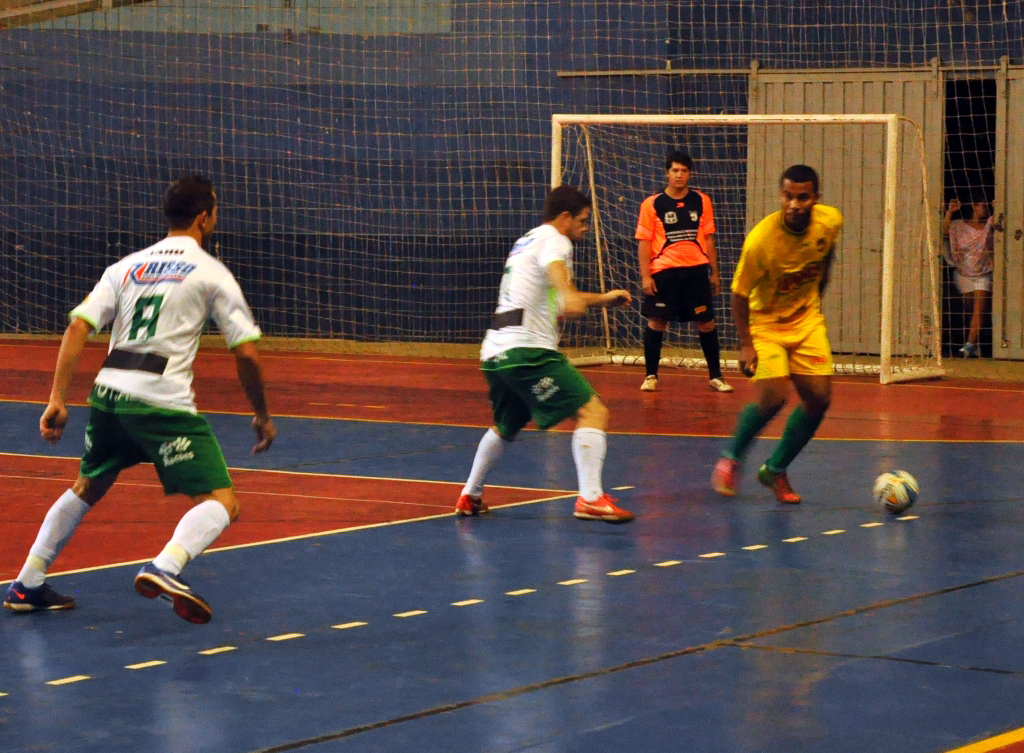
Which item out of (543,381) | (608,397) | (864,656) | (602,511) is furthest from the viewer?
(608,397)

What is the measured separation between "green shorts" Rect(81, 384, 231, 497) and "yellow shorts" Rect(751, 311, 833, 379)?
Answer: 12.1ft

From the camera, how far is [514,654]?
18.8 feet

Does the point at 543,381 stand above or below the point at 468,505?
above

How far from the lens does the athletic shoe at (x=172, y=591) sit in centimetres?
593

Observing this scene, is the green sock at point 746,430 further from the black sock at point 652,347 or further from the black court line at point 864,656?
the black sock at point 652,347

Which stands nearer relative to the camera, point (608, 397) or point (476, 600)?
point (476, 600)

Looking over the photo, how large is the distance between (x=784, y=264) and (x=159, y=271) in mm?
3876

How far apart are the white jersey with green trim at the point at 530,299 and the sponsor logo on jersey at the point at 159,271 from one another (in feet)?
8.24

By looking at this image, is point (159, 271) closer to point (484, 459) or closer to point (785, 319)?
point (484, 459)

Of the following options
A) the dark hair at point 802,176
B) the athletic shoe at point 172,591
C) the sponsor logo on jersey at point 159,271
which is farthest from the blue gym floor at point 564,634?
the dark hair at point 802,176

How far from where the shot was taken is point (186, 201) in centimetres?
626

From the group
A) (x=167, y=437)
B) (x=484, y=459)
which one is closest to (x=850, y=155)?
(x=484, y=459)

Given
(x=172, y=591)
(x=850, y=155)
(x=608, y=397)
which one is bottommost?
(x=608, y=397)

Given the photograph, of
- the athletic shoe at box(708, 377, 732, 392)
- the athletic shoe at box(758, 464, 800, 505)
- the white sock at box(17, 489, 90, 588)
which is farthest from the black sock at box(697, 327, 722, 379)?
the white sock at box(17, 489, 90, 588)
